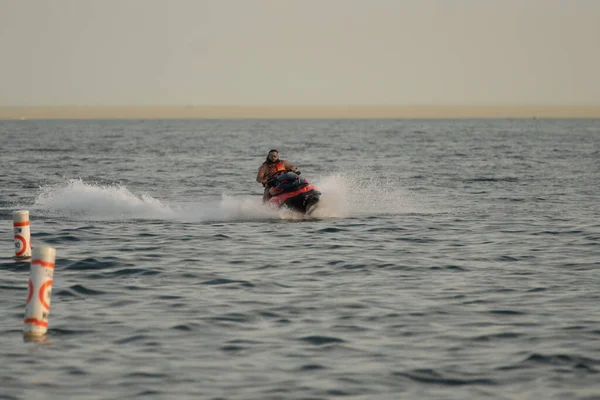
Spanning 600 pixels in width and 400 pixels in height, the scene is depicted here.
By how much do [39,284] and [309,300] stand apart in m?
4.00

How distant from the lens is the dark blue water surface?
9.24 metres

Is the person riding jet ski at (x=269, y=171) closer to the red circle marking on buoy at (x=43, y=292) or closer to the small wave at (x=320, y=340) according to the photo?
the small wave at (x=320, y=340)

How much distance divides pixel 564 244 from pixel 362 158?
4085 cm

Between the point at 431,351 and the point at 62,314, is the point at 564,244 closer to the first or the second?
the point at 431,351

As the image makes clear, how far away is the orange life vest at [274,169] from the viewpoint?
23422mm

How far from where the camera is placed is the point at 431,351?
10.2 metres

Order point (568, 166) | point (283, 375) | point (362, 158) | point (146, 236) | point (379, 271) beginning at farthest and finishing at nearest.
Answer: point (362, 158), point (568, 166), point (146, 236), point (379, 271), point (283, 375)

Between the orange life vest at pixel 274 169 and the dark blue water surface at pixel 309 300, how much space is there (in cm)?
88

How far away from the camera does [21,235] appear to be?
16203mm

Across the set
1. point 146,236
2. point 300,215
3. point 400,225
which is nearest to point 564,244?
point 400,225

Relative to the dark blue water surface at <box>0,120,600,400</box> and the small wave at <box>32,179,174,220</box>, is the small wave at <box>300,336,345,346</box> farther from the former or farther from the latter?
the small wave at <box>32,179,174,220</box>

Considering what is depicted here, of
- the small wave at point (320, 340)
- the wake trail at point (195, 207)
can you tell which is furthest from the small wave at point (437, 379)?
the wake trail at point (195, 207)

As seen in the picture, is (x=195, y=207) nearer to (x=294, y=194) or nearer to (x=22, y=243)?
(x=294, y=194)

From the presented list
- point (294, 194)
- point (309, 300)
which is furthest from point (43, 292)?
point (294, 194)
